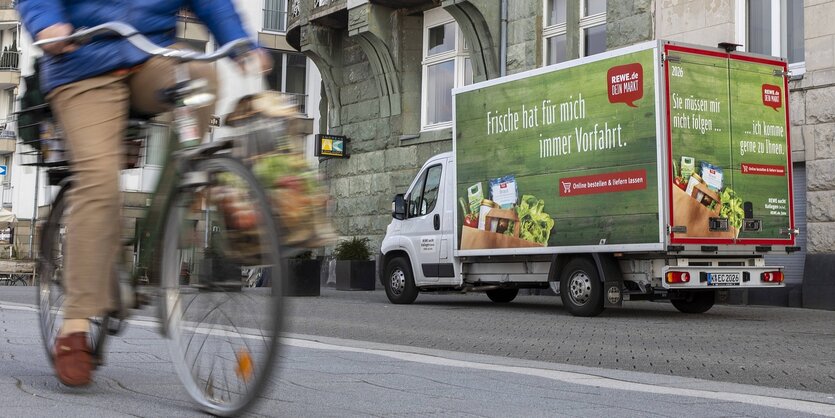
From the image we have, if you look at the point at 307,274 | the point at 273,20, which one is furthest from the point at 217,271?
the point at 273,20

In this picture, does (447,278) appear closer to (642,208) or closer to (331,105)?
(642,208)

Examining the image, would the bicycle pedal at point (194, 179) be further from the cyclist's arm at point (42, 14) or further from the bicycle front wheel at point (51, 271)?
the bicycle front wheel at point (51, 271)

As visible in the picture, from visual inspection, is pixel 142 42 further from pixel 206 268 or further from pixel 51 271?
pixel 51 271

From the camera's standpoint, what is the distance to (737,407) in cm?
416

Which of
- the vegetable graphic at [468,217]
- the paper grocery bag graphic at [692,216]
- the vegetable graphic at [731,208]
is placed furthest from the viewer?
the vegetable graphic at [468,217]

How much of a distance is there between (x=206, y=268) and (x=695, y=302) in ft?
36.7

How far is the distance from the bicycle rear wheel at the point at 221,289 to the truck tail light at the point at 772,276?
10402 millimetres

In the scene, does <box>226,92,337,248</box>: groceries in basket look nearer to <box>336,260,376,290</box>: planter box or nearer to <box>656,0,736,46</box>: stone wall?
<box>656,0,736,46</box>: stone wall

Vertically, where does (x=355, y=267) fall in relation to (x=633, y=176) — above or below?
below

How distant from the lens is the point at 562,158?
42.4 ft

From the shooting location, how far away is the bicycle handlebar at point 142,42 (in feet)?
11.6

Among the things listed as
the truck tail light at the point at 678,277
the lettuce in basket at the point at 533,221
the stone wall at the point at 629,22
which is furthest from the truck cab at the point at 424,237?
the stone wall at the point at 629,22

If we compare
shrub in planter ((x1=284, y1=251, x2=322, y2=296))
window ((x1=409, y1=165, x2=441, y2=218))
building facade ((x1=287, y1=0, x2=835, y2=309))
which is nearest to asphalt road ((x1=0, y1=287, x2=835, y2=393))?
window ((x1=409, y1=165, x2=441, y2=218))

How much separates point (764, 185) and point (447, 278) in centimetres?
456
